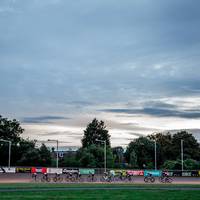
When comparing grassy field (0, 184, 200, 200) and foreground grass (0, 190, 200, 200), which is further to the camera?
grassy field (0, 184, 200, 200)

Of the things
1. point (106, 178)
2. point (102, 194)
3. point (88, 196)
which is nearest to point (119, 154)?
point (106, 178)

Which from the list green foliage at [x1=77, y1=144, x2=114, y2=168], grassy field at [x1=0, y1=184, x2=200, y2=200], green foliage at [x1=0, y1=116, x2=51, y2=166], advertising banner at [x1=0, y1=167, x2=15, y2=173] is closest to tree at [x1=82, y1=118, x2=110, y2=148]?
green foliage at [x1=0, y1=116, x2=51, y2=166]

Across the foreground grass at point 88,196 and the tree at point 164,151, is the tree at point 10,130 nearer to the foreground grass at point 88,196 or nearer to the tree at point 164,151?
the tree at point 164,151

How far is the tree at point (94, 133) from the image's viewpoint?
153 metres

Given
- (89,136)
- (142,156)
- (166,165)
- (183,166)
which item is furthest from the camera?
(89,136)

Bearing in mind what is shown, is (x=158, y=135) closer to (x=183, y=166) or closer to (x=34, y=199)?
(x=183, y=166)

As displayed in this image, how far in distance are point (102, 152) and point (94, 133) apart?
45289 mm

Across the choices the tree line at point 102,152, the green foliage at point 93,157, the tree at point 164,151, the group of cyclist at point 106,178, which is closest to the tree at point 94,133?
the tree line at point 102,152

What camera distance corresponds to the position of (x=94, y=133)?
512ft

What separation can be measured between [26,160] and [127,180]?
166ft

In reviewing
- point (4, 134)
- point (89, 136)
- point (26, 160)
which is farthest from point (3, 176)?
point (89, 136)

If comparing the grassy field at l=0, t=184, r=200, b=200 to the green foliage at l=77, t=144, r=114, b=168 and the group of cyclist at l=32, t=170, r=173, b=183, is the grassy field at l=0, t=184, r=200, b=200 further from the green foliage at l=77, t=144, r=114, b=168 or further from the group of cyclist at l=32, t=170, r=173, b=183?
the green foliage at l=77, t=144, r=114, b=168

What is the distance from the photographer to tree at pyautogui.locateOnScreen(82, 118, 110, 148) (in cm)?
15325

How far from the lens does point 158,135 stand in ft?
509
